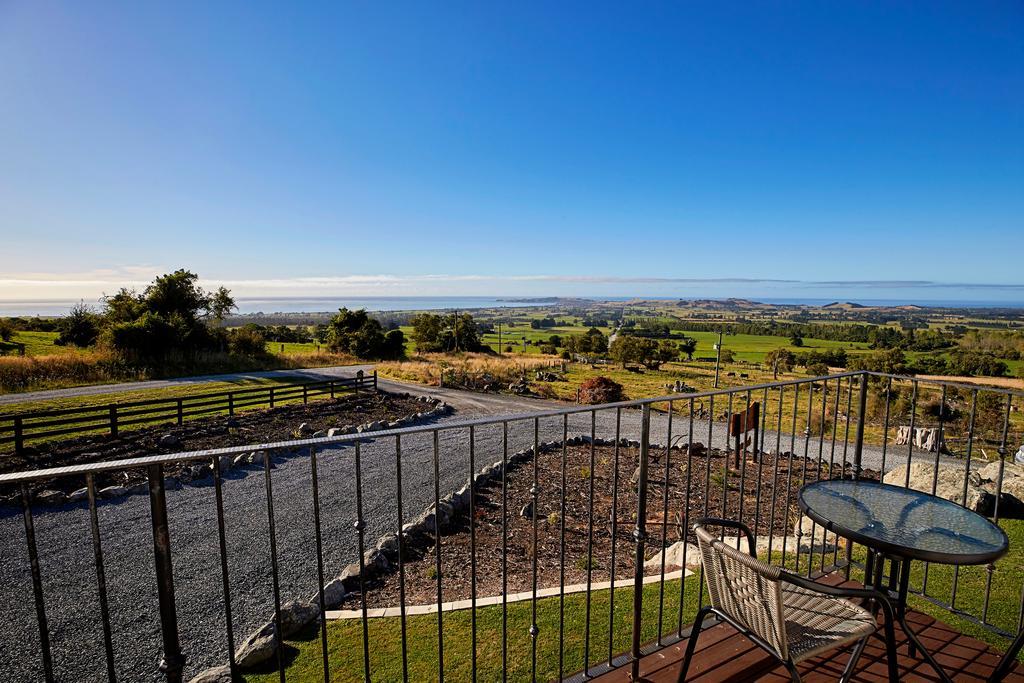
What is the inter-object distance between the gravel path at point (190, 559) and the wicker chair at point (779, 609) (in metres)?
5.02

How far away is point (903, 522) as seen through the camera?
222cm

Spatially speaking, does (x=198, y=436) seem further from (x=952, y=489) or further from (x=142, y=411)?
(x=952, y=489)

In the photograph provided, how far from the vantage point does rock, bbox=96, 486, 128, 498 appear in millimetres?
8886

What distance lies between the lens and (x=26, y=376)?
19625 millimetres

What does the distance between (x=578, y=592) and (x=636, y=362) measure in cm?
3371

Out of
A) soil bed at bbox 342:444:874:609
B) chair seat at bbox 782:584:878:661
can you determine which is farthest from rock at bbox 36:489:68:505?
chair seat at bbox 782:584:878:661

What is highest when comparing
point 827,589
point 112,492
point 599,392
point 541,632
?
point 827,589

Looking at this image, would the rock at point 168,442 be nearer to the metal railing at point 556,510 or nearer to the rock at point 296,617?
the metal railing at point 556,510

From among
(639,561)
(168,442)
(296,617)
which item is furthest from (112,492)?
(639,561)

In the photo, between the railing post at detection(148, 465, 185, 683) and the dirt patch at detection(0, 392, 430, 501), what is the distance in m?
7.33

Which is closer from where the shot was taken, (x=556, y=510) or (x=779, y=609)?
(x=779, y=609)

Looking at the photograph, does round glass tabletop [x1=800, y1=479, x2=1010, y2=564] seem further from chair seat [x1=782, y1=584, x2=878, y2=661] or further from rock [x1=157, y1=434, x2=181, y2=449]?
rock [x1=157, y1=434, x2=181, y2=449]

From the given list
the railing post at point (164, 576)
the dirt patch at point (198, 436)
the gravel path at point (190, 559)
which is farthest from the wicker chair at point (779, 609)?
the dirt patch at point (198, 436)

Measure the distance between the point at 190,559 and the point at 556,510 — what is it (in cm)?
527
